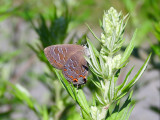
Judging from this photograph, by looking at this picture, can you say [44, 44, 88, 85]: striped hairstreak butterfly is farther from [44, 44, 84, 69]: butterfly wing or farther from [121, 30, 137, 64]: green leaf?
[121, 30, 137, 64]: green leaf

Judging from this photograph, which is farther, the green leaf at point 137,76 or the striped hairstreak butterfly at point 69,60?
the striped hairstreak butterfly at point 69,60

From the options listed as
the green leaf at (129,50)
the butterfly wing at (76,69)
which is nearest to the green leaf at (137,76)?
the green leaf at (129,50)

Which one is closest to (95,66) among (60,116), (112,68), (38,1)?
(112,68)

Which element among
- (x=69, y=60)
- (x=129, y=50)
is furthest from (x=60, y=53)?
(x=129, y=50)

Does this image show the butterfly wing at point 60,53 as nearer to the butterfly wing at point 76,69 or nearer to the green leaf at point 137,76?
the butterfly wing at point 76,69

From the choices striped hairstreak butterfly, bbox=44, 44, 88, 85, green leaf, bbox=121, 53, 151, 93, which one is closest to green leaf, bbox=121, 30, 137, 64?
green leaf, bbox=121, 53, 151, 93

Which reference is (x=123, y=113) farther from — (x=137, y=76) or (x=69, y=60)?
(x=69, y=60)
